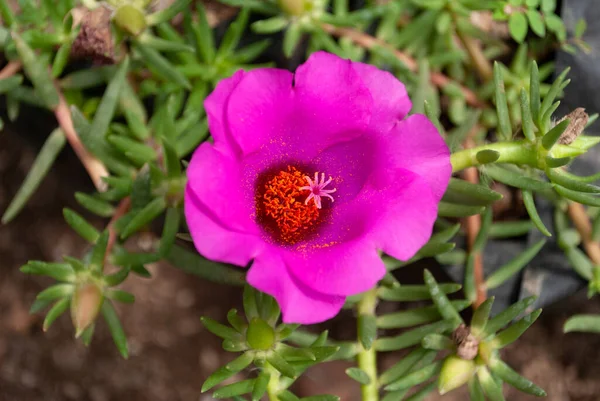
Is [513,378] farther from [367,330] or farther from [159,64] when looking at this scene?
[159,64]

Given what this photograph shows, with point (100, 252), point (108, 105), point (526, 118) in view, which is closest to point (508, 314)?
point (526, 118)

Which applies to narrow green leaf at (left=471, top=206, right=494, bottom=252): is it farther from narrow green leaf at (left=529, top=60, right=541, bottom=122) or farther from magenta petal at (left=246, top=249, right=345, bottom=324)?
magenta petal at (left=246, top=249, right=345, bottom=324)

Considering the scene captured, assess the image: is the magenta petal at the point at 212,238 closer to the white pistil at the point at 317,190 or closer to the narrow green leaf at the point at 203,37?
the white pistil at the point at 317,190

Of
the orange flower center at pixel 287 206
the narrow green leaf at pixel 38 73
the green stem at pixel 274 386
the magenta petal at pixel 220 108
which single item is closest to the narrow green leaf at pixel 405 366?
the green stem at pixel 274 386

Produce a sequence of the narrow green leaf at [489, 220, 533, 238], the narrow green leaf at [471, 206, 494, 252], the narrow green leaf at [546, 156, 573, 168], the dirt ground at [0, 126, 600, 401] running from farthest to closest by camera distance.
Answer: the dirt ground at [0, 126, 600, 401], the narrow green leaf at [489, 220, 533, 238], the narrow green leaf at [471, 206, 494, 252], the narrow green leaf at [546, 156, 573, 168]

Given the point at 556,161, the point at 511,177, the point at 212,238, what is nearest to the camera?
the point at 212,238

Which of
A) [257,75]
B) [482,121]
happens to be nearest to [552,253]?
[482,121]

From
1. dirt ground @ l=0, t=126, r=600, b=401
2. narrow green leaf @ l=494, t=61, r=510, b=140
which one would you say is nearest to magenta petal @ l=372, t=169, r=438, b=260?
narrow green leaf @ l=494, t=61, r=510, b=140

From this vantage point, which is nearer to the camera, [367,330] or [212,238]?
[212,238]
